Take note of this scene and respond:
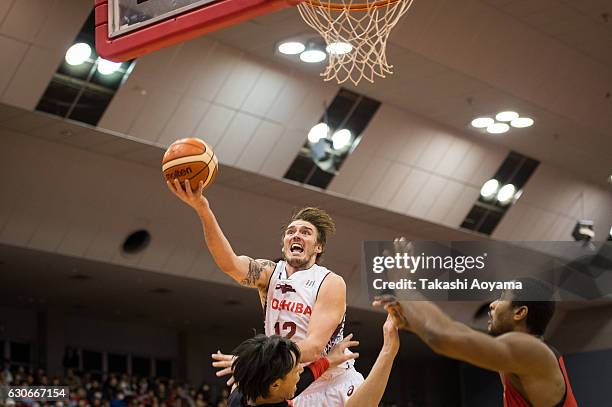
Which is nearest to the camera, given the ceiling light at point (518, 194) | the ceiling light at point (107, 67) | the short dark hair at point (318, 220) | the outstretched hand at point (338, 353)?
the outstretched hand at point (338, 353)

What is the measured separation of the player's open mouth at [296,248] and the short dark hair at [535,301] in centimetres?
252

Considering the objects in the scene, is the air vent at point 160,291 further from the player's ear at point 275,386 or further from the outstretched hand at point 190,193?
the player's ear at point 275,386

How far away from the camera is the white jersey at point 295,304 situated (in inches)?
243

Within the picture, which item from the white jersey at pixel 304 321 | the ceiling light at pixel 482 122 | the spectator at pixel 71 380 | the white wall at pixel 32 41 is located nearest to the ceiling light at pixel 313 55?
the white wall at pixel 32 41

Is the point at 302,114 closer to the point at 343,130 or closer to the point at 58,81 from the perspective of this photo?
the point at 343,130

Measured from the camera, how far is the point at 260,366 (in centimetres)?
406

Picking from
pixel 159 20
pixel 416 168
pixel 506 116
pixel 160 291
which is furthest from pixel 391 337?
pixel 160 291

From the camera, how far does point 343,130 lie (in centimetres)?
1931

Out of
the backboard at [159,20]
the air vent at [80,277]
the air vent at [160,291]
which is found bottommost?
the backboard at [159,20]

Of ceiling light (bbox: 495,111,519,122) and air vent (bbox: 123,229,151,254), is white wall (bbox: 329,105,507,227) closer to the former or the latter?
ceiling light (bbox: 495,111,519,122)

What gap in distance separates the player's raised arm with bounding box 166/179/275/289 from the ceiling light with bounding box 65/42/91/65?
31.3ft

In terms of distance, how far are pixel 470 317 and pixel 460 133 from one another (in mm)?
7041

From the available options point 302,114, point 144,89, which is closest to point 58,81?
point 144,89

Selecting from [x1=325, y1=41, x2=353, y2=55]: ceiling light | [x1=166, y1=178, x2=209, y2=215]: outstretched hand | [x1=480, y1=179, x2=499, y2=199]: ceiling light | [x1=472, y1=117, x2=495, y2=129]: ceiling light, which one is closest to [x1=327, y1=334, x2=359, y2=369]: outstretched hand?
[x1=166, y1=178, x2=209, y2=215]: outstretched hand
